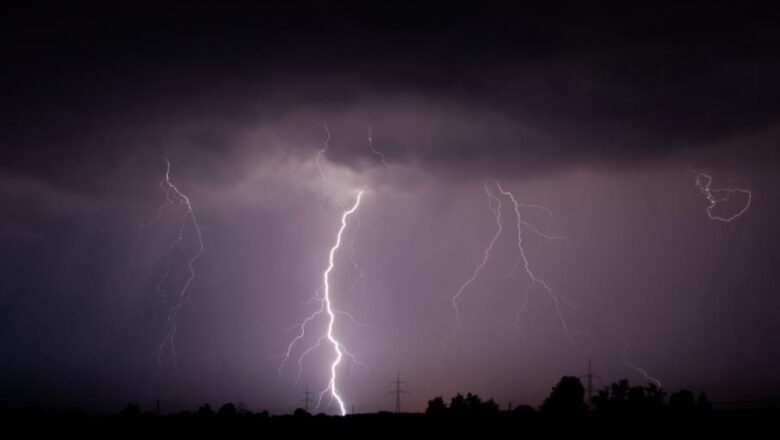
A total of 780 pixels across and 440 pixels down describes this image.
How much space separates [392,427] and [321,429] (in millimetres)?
2636

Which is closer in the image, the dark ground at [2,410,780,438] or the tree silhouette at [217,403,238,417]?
the dark ground at [2,410,780,438]

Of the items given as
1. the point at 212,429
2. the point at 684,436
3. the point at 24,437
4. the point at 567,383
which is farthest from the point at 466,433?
the point at 567,383

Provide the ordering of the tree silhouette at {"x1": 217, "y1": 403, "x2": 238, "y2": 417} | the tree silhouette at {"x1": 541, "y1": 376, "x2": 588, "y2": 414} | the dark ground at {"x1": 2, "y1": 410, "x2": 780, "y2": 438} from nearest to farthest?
the dark ground at {"x1": 2, "y1": 410, "x2": 780, "y2": 438}
the tree silhouette at {"x1": 217, "y1": 403, "x2": 238, "y2": 417}
the tree silhouette at {"x1": 541, "y1": 376, "x2": 588, "y2": 414}

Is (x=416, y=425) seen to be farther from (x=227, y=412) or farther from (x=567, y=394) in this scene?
(x=567, y=394)

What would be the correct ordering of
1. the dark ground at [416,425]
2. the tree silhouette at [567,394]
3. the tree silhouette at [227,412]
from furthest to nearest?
→ 1. the tree silhouette at [567,394]
2. the tree silhouette at [227,412]
3. the dark ground at [416,425]

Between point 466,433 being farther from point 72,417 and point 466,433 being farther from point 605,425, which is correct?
point 72,417

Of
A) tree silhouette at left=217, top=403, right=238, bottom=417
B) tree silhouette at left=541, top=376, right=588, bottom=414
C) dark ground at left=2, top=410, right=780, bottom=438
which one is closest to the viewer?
dark ground at left=2, top=410, right=780, bottom=438

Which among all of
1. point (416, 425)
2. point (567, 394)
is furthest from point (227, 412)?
point (567, 394)

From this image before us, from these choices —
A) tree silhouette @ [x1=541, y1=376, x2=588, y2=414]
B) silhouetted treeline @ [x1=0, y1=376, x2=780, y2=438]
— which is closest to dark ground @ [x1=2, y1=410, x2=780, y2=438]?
silhouetted treeline @ [x1=0, y1=376, x2=780, y2=438]

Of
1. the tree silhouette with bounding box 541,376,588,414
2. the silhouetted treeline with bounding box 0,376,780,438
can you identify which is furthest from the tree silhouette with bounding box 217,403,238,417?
the tree silhouette with bounding box 541,376,588,414

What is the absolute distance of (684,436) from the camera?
920 inches

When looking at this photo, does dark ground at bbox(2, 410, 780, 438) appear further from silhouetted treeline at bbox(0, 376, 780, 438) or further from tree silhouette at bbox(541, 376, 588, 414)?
tree silhouette at bbox(541, 376, 588, 414)

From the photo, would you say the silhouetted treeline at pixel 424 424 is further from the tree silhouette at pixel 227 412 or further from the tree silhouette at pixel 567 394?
→ the tree silhouette at pixel 567 394

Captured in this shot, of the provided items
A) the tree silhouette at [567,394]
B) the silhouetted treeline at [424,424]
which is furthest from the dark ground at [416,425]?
the tree silhouette at [567,394]
